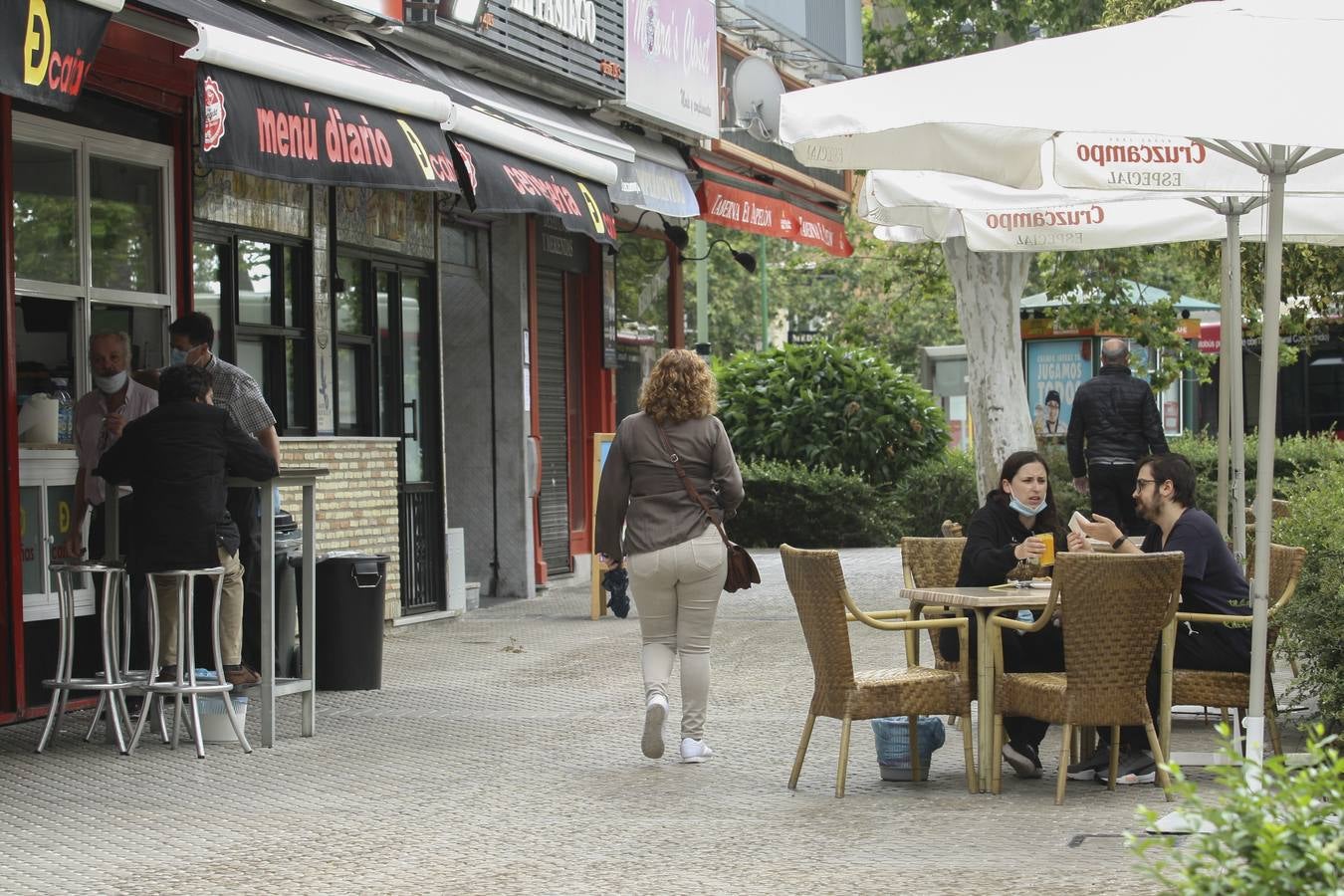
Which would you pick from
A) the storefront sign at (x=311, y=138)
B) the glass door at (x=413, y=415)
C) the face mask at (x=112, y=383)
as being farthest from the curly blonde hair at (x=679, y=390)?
the glass door at (x=413, y=415)

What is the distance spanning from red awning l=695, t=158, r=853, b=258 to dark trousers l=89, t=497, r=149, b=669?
8.71 m

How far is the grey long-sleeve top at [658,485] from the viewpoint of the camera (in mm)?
8180

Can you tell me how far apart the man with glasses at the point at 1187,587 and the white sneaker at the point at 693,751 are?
1599mm

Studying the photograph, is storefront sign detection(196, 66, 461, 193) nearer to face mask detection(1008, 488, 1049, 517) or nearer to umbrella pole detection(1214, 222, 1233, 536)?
face mask detection(1008, 488, 1049, 517)

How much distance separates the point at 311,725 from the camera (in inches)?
352

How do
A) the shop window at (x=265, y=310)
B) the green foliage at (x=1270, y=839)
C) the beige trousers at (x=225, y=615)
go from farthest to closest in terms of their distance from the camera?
the shop window at (x=265, y=310) < the beige trousers at (x=225, y=615) < the green foliage at (x=1270, y=839)

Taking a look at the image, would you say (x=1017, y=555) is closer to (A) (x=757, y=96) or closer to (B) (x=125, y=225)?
(B) (x=125, y=225)

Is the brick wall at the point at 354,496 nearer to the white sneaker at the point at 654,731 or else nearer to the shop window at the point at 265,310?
the shop window at the point at 265,310

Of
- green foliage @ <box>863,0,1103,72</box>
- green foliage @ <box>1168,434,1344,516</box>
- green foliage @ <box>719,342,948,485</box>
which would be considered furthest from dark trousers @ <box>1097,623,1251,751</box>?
green foliage @ <box>719,342,948,485</box>

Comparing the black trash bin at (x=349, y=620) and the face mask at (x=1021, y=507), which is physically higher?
the face mask at (x=1021, y=507)

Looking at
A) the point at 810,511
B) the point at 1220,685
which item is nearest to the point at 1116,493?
the point at 1220,685

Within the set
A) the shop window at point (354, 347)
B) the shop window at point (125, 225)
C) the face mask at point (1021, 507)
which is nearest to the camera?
the face mask at point (1021, 507)

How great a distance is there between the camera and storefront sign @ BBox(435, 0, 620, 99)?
44.5 ft

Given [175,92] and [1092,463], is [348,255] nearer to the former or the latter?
[175,92]
